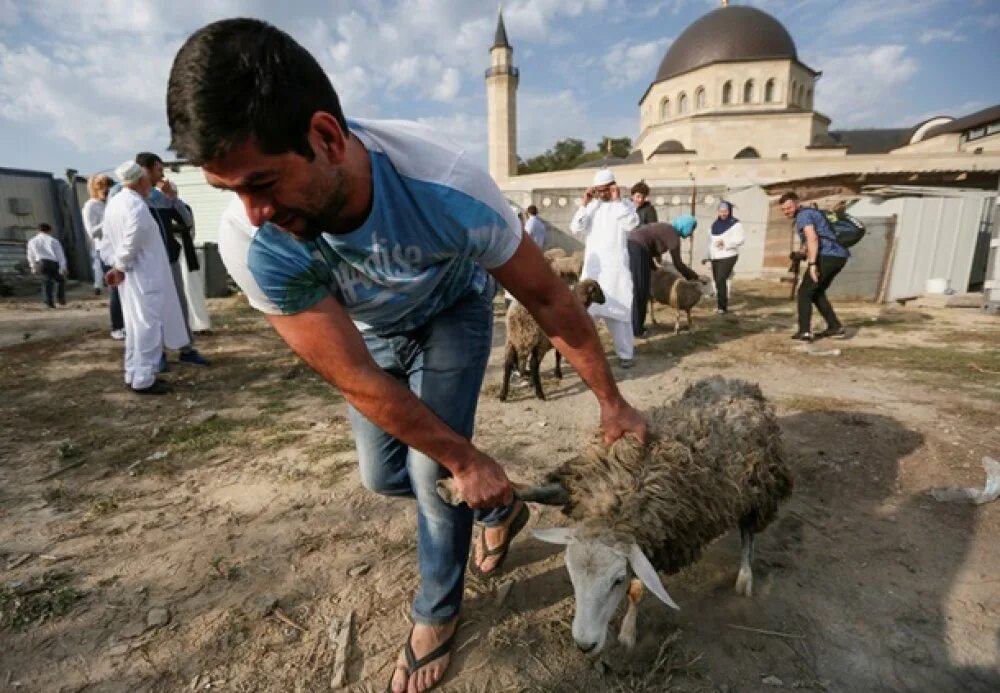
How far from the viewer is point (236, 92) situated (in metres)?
1.10

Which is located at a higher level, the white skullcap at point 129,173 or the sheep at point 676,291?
the white skullcap at point 129,173

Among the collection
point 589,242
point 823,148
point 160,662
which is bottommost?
point 160,662

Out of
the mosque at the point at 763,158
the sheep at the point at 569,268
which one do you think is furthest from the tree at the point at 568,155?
the sheep at the point at 569,268

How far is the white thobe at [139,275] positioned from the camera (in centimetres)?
488

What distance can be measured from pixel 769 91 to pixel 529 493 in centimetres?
4667

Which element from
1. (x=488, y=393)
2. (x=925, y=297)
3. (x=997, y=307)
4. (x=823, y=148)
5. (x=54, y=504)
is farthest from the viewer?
(x=823, y=148)

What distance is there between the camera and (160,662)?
2.00m

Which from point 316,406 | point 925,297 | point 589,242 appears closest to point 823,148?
point 925,297

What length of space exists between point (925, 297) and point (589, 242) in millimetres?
8395

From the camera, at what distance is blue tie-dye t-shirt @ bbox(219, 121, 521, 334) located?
1465 millimetres

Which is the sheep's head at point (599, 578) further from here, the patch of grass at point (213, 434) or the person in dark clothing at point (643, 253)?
the person in dark clothing at point (643, 253)

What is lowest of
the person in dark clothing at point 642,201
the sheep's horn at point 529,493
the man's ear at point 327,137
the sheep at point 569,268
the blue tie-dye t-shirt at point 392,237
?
the sheep's horn at point 529,493

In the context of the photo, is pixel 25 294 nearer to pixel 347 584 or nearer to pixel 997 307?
pixel 347 584

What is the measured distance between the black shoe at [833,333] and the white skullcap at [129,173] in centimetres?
857
